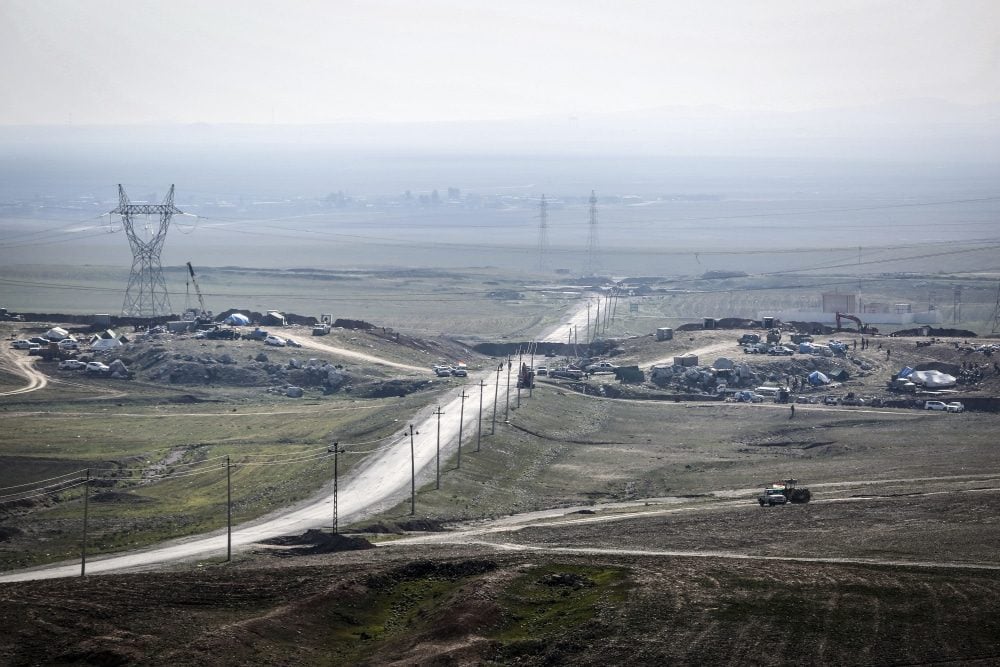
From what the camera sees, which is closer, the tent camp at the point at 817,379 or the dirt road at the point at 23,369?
the dirt road at the point at 23,369

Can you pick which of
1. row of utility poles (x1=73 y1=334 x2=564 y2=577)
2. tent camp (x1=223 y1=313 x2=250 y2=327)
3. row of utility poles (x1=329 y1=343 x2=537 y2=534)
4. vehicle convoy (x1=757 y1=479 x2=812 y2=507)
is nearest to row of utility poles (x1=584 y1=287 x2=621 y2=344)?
row of utility poles (x1=73 y1=334 x2=564 y2=577)

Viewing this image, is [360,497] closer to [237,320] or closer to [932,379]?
[932,379]

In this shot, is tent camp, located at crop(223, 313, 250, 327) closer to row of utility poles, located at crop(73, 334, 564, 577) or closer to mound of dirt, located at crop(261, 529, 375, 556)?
row of utility poles, located at crop(73, 334, 564, 577)

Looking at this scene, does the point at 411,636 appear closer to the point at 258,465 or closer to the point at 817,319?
the point at 258,465

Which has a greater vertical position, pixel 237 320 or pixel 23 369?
pixel 237 320

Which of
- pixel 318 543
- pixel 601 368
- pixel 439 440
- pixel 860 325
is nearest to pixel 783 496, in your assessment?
pixel 439 440

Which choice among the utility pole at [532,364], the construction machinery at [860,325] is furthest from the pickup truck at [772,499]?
the construction machinery at [860,325]

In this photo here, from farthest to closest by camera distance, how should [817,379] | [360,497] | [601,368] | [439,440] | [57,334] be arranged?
1. [57,334]
2. [601,368]
3. [817,379]
4. [439,440]
5. [360,497]

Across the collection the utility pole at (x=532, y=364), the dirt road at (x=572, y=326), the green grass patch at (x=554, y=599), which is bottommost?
the dirt road at (x=572, y=326)

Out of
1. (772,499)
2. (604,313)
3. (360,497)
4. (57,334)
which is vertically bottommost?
(604,313)

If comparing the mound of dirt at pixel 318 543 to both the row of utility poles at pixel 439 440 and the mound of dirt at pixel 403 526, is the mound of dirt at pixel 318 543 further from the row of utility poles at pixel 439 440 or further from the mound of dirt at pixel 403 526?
the mound of dirt at pixel 403 526
